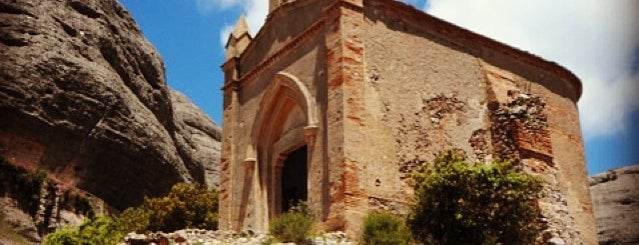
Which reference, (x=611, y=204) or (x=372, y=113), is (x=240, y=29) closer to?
(x=372, y=113)

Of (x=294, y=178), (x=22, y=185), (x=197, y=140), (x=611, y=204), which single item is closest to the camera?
(x=294, y=178)

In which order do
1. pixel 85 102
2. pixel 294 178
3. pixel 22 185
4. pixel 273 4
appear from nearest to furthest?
pixel 294 178
pixel 273 4
pixel 22 185
pixel 85 102

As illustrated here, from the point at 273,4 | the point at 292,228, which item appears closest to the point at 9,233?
the point at 273,4

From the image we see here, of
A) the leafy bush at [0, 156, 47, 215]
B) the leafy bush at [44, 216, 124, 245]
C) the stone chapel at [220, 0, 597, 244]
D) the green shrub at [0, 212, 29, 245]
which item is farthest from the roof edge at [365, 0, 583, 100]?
the leafy bush at [0, 156, 47, 215]

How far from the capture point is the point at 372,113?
686 inches

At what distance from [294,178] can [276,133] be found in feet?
4.51

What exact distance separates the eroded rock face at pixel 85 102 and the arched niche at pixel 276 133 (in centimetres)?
997

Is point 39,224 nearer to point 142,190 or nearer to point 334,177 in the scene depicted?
point 142,190

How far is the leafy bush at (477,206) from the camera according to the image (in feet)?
45.6

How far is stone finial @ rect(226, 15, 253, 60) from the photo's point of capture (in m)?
22.9

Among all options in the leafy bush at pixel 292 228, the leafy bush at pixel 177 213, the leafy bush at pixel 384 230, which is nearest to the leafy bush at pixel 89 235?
the leafy bush at pixel 177 213

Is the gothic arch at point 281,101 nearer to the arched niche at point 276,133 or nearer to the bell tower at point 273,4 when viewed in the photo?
the arched niche at point 276,133

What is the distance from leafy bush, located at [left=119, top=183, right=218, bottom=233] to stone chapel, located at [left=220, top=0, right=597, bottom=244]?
8.21 ft

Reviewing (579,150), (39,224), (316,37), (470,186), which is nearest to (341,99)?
(316,37)
